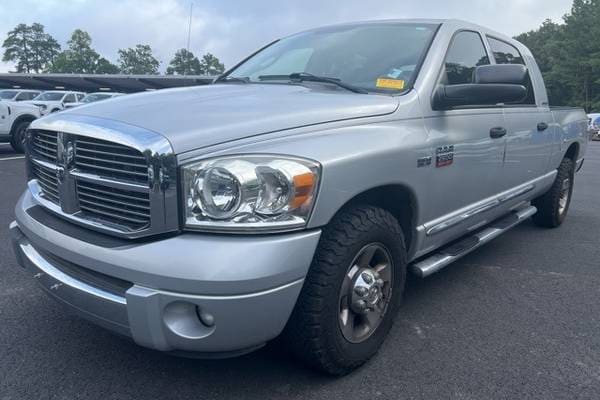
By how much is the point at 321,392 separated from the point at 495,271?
2.24 m

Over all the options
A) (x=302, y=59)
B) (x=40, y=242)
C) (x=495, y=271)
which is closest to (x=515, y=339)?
(x=495, y=271)

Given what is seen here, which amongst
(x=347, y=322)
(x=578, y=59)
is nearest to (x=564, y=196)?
(x=347, y=322)

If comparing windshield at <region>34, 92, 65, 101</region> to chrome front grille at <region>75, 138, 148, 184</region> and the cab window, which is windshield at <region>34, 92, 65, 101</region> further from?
chrome front grille at <region>75, 138, 148, 184</region>

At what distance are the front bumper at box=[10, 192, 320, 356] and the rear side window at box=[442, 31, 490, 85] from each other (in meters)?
1.67

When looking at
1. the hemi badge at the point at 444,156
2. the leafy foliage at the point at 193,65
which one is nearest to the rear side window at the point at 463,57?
the hemi badge at the point at 444,156

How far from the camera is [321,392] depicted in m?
2.31

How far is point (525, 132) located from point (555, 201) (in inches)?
64.8

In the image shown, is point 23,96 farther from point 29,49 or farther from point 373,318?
point 29,49

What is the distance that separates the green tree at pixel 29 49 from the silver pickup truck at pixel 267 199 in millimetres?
101582

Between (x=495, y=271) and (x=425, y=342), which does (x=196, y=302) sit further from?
(x=495, y=271)

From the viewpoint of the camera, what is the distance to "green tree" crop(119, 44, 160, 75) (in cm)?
8812

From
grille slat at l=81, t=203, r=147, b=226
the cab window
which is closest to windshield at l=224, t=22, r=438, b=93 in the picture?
grille slat at l=81, t=203, r=147, b=226

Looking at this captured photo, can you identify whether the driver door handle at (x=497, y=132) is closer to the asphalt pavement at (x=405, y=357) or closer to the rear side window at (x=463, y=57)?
the rear side window at (x=463, y=57)

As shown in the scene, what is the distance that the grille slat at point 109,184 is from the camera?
6.61ft
